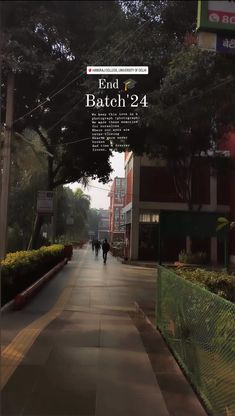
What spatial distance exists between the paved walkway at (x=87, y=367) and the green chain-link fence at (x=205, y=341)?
0.82 feet

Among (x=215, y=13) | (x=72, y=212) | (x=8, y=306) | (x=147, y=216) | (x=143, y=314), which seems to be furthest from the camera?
(x=72, y=212)

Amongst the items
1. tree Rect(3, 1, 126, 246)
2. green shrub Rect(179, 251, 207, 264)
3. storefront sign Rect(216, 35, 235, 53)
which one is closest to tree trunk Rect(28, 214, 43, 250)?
green shrub Rect(179, 251, 207, 264)

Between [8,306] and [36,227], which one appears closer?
[8,306]

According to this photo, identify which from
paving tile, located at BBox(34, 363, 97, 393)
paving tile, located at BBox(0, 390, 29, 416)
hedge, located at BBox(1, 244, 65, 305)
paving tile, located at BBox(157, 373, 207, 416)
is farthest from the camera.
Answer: hedge, located at BBox(1, 244, 65, 305)

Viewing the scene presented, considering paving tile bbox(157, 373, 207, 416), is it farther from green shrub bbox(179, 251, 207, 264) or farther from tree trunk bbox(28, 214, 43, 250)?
green shrub bbox(179, 251, 207, 264)

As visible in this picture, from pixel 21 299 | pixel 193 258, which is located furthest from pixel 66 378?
pixel 193 258

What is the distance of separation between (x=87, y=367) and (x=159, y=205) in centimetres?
2985

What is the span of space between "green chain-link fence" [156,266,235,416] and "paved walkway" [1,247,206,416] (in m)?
0.25

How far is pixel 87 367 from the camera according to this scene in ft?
22.0

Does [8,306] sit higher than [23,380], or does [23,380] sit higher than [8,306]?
[8,306]

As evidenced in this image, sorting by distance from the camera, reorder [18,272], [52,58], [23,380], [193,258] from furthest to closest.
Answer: [193,258] < [18,272] < [52,58] < [23,380]

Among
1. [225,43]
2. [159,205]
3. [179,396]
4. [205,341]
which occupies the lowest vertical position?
[179,396]

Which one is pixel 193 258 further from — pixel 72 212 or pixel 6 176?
pixel 72 212

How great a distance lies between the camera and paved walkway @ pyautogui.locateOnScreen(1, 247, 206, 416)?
209 inches
